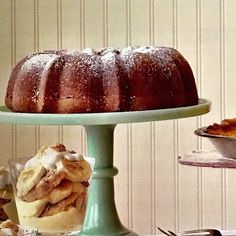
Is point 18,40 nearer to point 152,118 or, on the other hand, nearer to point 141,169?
point 141,169

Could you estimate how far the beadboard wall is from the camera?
Result: 6.23ft

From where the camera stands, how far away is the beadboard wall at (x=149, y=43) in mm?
1900

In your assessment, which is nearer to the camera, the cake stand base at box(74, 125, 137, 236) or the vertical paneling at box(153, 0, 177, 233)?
the cake stand base at box(74, 125, 137, 236)

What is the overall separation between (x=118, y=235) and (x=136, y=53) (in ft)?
0.79

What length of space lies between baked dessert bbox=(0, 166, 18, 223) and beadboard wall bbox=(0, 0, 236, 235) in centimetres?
102

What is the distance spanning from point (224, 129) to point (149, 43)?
0.84 metres

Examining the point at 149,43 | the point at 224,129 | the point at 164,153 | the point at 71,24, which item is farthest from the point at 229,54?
the point at 224,129

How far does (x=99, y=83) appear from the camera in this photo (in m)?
0.86

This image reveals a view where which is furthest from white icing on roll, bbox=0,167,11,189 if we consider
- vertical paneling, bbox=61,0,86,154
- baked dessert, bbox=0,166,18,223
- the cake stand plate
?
vertical paneling, bbox=61,0,86,154

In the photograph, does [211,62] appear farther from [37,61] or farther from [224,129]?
[37,61]

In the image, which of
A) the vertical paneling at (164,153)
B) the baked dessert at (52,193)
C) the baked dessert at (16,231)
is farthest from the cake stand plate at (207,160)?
the vertical paneling at (164,153)

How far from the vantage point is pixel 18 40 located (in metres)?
1.90

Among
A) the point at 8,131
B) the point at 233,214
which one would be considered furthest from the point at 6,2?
the point at 233,214

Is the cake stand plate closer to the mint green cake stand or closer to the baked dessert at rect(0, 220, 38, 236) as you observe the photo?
the mint green cake stand
